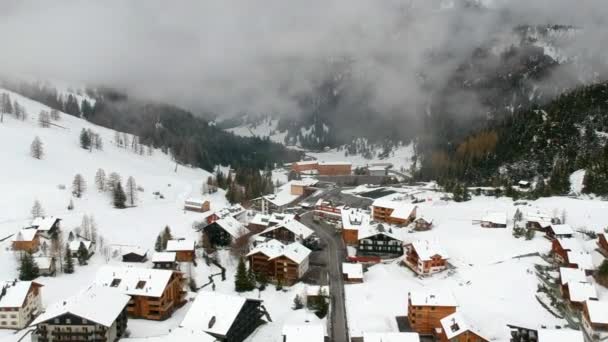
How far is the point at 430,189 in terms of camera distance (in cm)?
10856

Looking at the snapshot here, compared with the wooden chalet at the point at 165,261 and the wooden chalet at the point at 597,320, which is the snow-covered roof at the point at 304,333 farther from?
the wooden chalet at the point at 597,320

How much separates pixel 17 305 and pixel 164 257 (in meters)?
15.8

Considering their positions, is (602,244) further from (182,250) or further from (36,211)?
(36,211)

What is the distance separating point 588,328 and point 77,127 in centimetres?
12882

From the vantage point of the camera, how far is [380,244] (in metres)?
63.7

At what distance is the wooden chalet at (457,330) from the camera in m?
40.4

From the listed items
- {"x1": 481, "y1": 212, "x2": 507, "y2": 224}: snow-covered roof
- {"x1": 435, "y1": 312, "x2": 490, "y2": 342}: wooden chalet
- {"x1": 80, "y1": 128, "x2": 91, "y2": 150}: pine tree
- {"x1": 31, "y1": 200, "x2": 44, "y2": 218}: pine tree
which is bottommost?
{"x1": 435, "y1": 312, "x2": 490, "y2": 342}: wooden chalet

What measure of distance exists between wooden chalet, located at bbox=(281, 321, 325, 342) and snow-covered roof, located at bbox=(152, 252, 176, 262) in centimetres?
2120

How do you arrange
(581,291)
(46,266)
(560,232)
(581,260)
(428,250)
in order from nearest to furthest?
(581,291)
(46,266)
(581,260)
(428,250)
(560,232)

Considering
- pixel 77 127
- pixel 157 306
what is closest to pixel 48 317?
pixel 157 306

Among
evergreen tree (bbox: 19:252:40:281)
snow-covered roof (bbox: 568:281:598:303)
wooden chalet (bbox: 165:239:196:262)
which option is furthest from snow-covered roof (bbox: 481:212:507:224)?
evergreen tree (bbox: 19:252:40:281)

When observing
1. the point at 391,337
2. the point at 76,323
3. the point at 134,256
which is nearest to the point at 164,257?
the point at 134,256

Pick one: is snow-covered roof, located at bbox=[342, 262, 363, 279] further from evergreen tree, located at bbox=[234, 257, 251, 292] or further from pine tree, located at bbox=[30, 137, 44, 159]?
pine tree, located at bbox=[30, 137, 44, 159]

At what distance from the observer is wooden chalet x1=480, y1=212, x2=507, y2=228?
2688 inches
